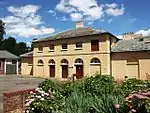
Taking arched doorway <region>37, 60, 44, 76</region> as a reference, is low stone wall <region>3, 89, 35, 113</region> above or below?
below

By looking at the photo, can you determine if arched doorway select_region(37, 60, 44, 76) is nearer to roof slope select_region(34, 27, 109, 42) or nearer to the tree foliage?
roof slope select_region(34, 27, 109, 42)

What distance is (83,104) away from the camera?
6668mm

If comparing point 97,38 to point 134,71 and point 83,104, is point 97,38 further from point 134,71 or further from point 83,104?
point 83,104

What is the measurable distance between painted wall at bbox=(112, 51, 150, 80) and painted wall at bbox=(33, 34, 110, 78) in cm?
125

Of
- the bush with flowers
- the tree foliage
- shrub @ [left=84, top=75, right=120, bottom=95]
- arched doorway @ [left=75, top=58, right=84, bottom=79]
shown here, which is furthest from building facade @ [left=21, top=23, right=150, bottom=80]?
the tree foliage

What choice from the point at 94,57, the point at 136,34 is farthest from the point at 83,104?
the point at 136,34

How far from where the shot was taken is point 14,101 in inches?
352

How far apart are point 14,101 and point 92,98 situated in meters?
3.14

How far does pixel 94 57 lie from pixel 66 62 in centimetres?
542

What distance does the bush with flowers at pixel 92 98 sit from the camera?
17.3ft

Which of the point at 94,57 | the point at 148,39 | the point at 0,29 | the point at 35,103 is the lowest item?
the point at 35,103

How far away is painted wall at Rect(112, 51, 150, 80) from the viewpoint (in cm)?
3234

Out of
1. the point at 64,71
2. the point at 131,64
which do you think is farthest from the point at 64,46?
the point at 131,64

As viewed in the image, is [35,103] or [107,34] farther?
[107,34]
